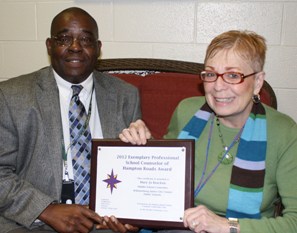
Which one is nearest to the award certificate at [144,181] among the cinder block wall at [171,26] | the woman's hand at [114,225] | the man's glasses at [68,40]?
the woman's hand at [114,225]

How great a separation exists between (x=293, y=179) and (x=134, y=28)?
4.14 feet

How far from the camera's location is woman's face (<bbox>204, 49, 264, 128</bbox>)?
4.31 ft

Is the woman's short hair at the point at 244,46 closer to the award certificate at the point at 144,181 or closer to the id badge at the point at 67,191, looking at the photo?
the award certificate at the point at 144,181

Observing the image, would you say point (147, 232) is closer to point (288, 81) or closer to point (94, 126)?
point (94, 126)

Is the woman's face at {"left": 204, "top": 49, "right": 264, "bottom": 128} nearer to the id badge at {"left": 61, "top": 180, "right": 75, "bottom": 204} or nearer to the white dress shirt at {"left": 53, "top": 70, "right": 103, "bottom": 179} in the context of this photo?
the white dress shirt at {"left": 53, "top": 70, "right": 103, "bottom": 179}

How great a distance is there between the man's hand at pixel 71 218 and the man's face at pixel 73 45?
0.55 metres

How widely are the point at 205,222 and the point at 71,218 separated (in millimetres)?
491

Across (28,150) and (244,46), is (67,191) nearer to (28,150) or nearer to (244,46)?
(28,150)

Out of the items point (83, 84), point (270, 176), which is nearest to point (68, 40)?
point (83, 84)

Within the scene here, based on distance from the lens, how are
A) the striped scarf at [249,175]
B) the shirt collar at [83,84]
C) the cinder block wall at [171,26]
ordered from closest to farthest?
the striped scarf at [249,175], the shirt collar at [83,84], the cinder block wall at [171,26]

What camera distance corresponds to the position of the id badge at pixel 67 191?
1.48m

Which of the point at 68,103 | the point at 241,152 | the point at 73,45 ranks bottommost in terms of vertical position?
the point at 241,152

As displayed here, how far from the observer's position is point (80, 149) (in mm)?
1510

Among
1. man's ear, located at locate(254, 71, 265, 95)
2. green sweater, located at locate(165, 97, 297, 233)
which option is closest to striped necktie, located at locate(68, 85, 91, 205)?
green sweater, located at locate(165, 97, 297, 233)
